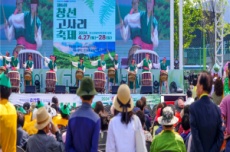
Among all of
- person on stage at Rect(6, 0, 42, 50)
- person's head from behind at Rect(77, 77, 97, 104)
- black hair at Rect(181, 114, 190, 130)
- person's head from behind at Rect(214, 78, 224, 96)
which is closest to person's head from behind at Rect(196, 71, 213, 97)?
black hair at Rect(181, 114, 190, 130)

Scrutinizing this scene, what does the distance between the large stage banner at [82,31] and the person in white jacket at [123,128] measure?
20.6 m

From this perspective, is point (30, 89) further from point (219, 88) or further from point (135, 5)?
point (219, 88)

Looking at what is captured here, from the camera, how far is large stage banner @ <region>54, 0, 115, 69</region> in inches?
1062

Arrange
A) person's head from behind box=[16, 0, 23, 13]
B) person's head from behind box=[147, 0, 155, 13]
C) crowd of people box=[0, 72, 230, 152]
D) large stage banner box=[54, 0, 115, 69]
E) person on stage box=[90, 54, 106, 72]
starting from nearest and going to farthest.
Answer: crowd of people box=[0, 72, 230, 152] < person on stage box=[90, 54, 106, 72] < large stage banner box=[54, 0, 115, 69] < person's head from behind box=[16, 0, 23, 13] < person's head from behind box=[147, 0, 155, 13]

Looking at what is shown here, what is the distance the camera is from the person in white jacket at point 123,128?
6.25 m

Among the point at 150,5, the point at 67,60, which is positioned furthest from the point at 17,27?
the point at 150,5

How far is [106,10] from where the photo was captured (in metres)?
27.5

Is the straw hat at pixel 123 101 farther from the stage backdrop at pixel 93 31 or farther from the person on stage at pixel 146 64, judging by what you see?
the stage backdrop at pixel 93 31

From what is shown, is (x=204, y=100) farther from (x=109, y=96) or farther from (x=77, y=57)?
(x=77, y=57)

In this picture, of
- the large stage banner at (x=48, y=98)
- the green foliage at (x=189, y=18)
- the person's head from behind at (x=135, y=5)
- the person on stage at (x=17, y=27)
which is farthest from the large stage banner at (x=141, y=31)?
the green foliage at (x=189, y=18)

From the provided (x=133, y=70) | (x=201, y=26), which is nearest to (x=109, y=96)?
(x=133, y=70)

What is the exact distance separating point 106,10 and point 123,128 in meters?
21.5

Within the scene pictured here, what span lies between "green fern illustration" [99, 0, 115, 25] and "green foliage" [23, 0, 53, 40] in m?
2.12

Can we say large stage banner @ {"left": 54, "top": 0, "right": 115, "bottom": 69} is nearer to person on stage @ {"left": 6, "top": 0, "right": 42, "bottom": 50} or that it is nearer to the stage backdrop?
the stage backdrop
